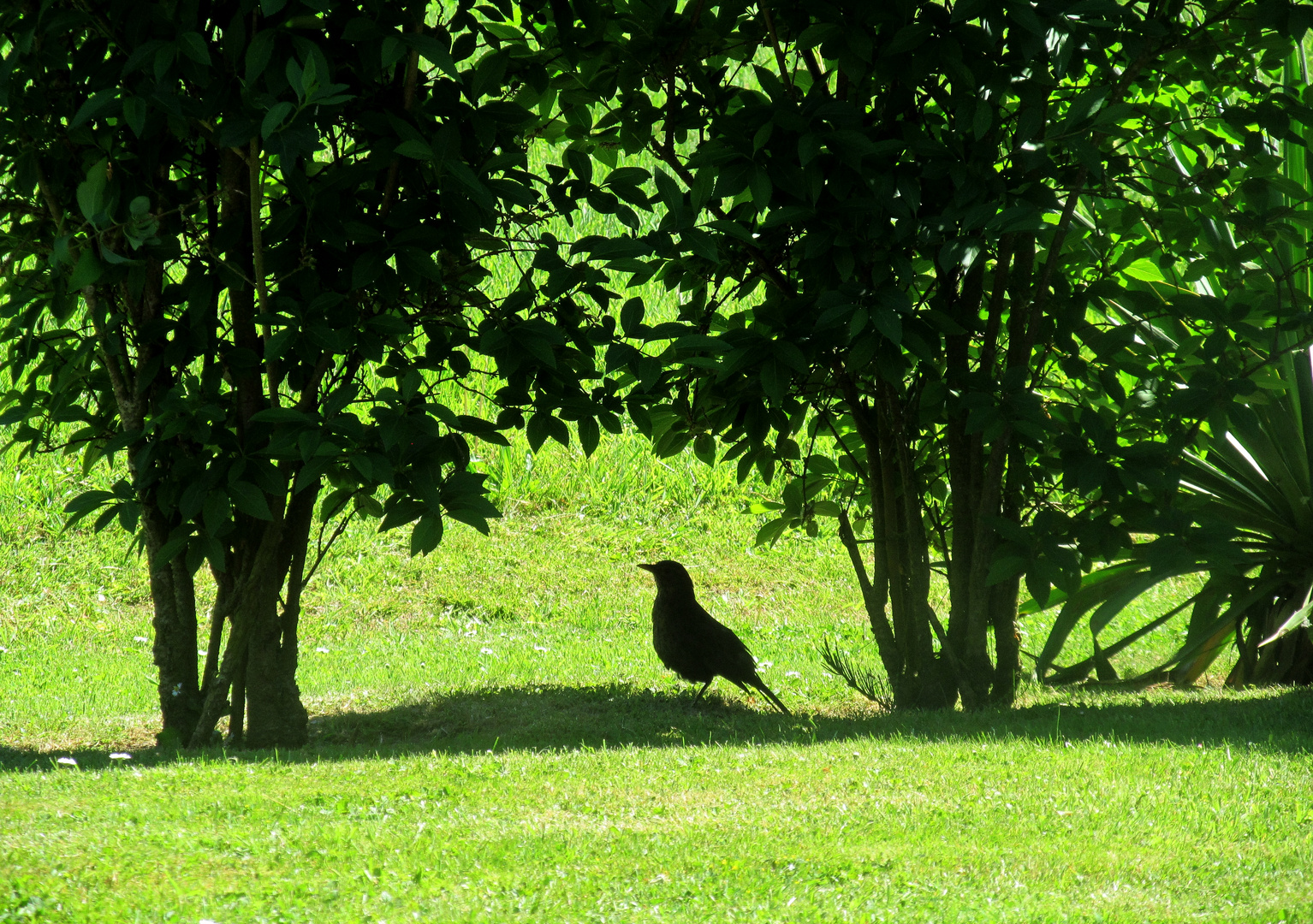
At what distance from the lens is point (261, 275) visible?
154 inches

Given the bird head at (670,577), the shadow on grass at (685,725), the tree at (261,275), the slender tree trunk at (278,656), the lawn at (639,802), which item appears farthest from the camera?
the bird head at (670,577)

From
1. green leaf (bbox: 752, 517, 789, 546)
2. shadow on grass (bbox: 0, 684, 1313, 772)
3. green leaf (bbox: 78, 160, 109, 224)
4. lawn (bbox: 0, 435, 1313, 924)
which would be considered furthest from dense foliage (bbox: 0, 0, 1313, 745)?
lawn (bbox: 0, 435, 1313, 924)

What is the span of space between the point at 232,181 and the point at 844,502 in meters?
2.94

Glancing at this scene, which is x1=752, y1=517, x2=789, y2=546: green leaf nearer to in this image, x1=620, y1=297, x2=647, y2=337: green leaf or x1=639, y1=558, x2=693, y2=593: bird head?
x1=639, y1=558, x2=693, y2=593: bird head

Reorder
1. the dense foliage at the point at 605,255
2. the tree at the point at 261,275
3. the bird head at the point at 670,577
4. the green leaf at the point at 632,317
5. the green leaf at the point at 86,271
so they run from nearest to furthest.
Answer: the green leaf at the point at 86,271 < the tree at the point at 261,275 < the dense foliage at the point at 605,255 < the green leaf at the point at 632,317 < the bird head at the point at 670,577

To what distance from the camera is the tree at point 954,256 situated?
397 cm

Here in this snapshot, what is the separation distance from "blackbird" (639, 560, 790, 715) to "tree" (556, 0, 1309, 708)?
1.79 ft

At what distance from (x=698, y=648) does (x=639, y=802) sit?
6.26ft

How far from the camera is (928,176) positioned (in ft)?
13.2

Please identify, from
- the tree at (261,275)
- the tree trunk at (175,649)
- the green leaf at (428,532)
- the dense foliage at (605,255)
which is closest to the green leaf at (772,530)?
the dense foliage at (605,255)

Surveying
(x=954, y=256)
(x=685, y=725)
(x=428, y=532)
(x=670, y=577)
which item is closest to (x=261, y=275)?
(x=428, y=532)

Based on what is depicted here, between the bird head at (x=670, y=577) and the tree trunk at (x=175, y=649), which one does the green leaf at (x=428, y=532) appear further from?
the bird head at (x=670, y=577)

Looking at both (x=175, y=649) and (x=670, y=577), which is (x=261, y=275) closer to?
(x=175, y=649)

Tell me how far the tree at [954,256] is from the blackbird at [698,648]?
1.79 ft
